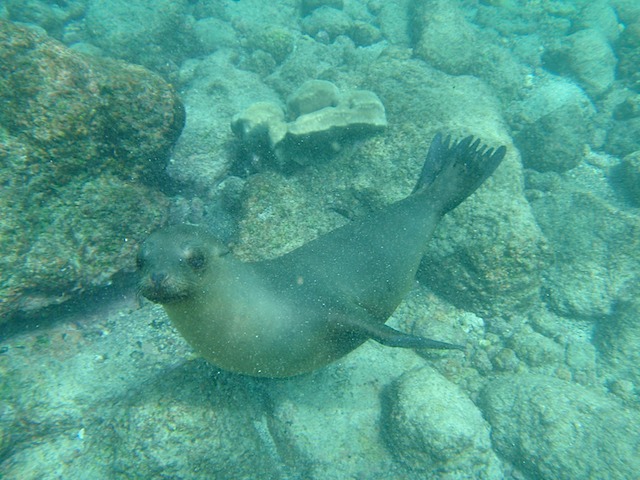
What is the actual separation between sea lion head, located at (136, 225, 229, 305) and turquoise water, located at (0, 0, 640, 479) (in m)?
1.31

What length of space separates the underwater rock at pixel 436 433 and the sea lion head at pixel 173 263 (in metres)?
2.41

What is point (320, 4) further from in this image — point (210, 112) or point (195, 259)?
point (195, 259)

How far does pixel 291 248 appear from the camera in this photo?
391 cm

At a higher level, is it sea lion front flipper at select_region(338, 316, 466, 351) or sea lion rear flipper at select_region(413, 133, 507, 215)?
sea lion rear flipper at select_region(413, 133, 507, 215)

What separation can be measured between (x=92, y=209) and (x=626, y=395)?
20.3ft

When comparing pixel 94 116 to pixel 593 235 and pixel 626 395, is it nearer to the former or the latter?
pixel 593 235

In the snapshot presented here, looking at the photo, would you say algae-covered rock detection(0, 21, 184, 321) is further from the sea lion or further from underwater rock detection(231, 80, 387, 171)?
the sea lion

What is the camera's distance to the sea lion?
2.11 m

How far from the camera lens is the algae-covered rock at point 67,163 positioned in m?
2.93

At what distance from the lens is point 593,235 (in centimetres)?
455

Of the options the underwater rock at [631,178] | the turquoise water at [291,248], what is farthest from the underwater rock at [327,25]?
the underwater rock at [631,178]

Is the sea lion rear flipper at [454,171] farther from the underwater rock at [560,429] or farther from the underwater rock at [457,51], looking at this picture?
the underwater rock at [457,51]

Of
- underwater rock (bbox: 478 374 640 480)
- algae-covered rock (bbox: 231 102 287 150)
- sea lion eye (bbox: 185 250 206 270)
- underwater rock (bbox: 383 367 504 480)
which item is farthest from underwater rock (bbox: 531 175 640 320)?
sea lion eye (bbox: 185 250 206 270)

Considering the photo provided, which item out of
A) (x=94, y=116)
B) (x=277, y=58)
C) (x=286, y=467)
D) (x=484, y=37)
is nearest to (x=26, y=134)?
(x=94, y=116)
